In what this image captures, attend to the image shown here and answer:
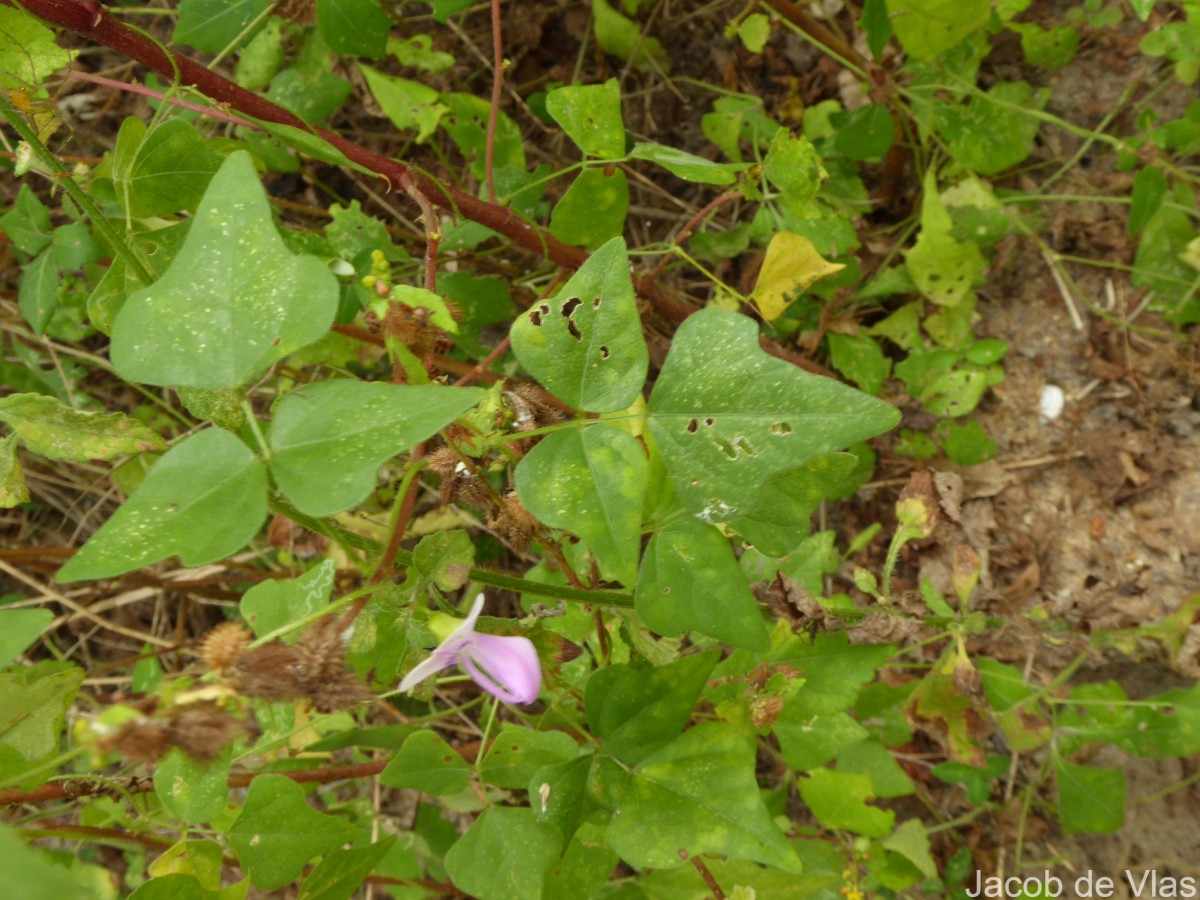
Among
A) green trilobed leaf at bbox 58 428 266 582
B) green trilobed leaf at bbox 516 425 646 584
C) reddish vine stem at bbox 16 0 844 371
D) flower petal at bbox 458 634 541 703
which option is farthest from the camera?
reddish vine stem at bbox 16 0 844 371

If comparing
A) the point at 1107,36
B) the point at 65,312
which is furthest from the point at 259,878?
the point at 1107,36

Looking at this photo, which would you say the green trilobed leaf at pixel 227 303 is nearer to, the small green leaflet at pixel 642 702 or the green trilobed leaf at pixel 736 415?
the green trilobed leaf at pixel 736 415

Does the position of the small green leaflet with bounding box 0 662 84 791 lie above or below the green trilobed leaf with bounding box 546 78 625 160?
below

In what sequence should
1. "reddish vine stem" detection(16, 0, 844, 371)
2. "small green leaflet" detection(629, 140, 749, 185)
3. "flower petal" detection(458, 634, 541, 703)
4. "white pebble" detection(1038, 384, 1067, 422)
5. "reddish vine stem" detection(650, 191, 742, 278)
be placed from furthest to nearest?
"white pebble" detection(1038, 384, 1067, 422), "reddish vine stem" detection(650, 191, 742, 278), "small green leaflet" detection(629, 140, 749, 185), "reddish vine stem" detection(16, 0, 844, 371), "flower petal" detection(458, 634, 541, 703)

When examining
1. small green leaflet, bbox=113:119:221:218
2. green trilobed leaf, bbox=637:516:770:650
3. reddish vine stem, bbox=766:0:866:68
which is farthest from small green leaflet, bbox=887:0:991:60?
small green leaflet, bbox=113:119:221:218

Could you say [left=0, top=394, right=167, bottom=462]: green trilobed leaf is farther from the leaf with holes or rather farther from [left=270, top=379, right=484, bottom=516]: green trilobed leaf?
the leaf with holes

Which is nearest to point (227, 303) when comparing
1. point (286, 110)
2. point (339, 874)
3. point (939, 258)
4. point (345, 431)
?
point (345, 431)

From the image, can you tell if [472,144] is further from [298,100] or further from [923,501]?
[923,501]
